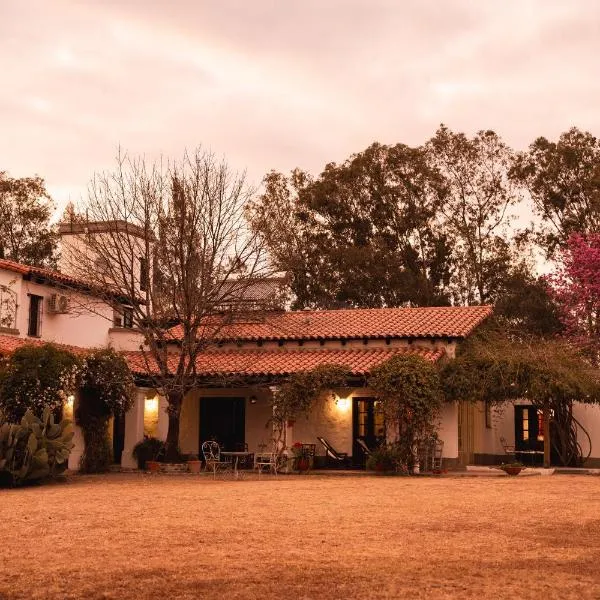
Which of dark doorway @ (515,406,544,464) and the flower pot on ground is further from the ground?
dark doorway @ (515,406,544,464)

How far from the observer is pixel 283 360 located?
25719 millimetres

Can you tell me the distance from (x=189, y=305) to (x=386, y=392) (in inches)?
215

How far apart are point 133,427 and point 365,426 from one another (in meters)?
6.30

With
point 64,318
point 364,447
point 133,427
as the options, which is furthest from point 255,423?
point 64,318

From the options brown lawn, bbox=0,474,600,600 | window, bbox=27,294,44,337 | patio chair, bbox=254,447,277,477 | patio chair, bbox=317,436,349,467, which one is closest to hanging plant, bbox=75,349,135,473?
patio chair, bbox=254,447,277,477

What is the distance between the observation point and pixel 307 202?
43375 millimetres

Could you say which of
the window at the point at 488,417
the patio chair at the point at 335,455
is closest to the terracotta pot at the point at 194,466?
the patio chair at the point at 335,455

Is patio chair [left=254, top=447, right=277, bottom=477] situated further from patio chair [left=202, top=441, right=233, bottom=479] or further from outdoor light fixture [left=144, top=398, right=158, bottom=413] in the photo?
outdoor light fixture [left=144, top=398, right=158, bottom=413]

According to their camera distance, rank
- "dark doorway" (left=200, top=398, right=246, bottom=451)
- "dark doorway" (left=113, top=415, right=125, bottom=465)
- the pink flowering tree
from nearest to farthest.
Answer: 1. "dark doorway" (left=200, top=398, right=246, bottom=451)
2. "dark doorway" (left=113, top=415, right=125, bottom=465)
3. the pink flowering tree

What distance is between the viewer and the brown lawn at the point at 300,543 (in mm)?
7836

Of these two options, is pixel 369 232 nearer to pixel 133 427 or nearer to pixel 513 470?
pixel 133 427

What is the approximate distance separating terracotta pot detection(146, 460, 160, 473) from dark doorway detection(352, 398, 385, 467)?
17.1 feet

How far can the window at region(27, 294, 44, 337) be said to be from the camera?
89.8 ft

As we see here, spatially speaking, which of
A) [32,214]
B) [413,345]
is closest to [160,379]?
[413,345]
